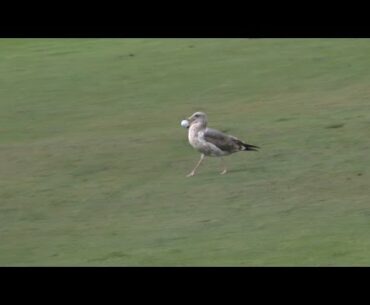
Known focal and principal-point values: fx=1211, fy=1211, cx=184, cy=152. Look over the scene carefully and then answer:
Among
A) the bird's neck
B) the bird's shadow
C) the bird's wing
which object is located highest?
the bird's neck

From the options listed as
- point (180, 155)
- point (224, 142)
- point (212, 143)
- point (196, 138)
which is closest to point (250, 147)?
point (224, 142)

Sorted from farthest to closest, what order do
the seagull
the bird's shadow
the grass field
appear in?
the seagull, the bird's shadow, the grass field

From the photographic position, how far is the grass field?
26.8ft

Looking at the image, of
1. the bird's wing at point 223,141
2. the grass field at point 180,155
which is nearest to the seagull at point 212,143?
the bird's wing at point 223,141

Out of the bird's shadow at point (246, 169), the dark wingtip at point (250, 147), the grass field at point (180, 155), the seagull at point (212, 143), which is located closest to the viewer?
→ the grass field at point (180, 155)

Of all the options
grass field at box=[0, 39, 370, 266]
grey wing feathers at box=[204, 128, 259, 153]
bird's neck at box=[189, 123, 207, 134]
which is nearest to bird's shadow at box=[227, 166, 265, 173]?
grass field at box=[0, 39, 370, 266]

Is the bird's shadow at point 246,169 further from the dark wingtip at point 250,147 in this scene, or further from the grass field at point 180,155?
the dark wingtip at point 250,147

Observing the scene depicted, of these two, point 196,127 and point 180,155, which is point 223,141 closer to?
point 196,127

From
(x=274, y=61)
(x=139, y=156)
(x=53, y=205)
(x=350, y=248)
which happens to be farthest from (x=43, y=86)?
(x=350, y=248)

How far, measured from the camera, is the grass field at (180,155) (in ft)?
26.8

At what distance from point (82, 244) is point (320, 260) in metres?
1.71

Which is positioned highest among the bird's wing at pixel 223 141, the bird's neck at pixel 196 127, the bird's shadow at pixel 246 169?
the bird's neck at pixel 196 127

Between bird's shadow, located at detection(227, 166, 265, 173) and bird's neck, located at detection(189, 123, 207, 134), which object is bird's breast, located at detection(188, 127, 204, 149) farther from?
bird's shadow, located at detection(227, 166, 265, 173)

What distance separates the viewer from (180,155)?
35.7 ft
